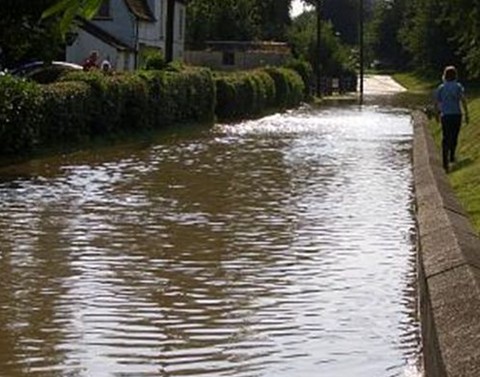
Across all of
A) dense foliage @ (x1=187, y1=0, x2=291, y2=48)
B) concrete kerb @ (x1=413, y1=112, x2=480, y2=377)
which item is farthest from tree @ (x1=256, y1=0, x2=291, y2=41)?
concrete kerb @ (x1=413, y1=112, x2=480, y2=377)

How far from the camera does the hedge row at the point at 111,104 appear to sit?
21.9 metres

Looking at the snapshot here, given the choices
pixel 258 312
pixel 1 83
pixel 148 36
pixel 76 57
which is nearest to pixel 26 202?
pixel 1 83

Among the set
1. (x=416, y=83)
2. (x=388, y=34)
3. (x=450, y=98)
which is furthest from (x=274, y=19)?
(x=450, y=98)

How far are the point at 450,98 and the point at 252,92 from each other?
26621mm

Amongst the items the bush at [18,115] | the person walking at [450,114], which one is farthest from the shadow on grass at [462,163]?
the bush at [18,115]

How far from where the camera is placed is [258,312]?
9.37 meters

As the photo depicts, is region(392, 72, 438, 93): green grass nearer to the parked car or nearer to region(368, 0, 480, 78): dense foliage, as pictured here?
region(368, 0, 480, 78): dense foliage

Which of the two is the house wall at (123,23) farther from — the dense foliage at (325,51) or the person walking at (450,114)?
the person walking at (450,114)

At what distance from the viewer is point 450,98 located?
64.6ft

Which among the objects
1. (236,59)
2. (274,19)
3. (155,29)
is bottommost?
(236,59)

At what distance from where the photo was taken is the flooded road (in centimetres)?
802

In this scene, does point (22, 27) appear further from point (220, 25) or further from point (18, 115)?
point (220, 25)

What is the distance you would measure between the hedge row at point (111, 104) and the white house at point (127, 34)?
416cm

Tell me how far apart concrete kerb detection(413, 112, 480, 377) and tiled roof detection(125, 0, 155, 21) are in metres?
45.7
